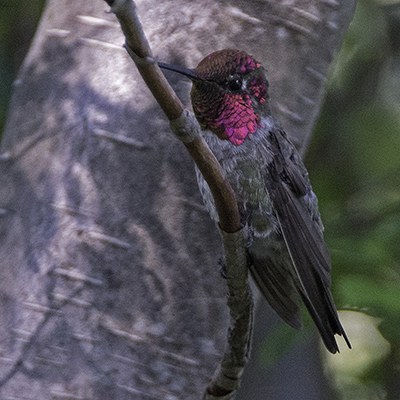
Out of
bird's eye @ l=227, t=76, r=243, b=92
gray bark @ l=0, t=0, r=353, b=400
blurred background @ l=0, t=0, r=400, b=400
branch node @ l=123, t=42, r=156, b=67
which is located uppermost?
branch node @ l=123, t=42, r=156, b=67

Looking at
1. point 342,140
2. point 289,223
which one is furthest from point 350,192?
point 289,223

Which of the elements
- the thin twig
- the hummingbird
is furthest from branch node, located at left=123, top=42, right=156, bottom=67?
the hummingbird

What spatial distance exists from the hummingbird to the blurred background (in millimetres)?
959

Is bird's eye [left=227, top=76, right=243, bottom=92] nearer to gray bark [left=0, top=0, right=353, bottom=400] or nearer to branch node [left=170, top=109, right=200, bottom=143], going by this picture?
gray bark [left=0, top=0, right=353, bottom=400]

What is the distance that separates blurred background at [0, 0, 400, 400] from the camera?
4.97 metres

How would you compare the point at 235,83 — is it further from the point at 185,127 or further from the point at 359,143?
the point at 359,143

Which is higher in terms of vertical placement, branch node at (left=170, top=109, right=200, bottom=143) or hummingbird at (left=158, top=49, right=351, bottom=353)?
branch node at (left=170, top=109, right=200, bottom=143)

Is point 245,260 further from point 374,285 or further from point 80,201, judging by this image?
point 374,285

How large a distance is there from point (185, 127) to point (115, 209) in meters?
1.12

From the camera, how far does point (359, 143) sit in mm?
5656

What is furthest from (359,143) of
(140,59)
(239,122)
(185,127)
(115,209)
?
(140,59)

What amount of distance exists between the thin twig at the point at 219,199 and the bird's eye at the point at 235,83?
0.78 meters

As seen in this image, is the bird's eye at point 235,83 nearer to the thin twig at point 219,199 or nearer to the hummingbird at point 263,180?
the hummingbird at point 263,180

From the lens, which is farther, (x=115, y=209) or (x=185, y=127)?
(x=115, y=209)
